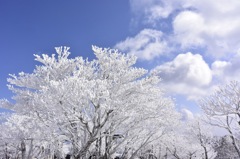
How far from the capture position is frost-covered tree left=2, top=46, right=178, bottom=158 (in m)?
12.7

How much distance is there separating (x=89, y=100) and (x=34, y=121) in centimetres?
371

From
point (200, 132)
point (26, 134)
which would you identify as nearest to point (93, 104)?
point (26, 134)

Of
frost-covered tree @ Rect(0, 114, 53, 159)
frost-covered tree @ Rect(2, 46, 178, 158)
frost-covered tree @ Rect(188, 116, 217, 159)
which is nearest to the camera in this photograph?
frost-covered tree @ Rect(2, 46, 178, 158)

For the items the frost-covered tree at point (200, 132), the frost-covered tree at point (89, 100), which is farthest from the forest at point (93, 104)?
the frost-covered tree at point (200, 132)

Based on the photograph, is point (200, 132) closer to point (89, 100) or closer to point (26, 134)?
point (26, 134)

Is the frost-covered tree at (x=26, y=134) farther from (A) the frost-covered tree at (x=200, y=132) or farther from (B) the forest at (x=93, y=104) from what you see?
(A) the frost-covered tree at (x=200, y=132)

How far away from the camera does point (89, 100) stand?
13594 millimetres

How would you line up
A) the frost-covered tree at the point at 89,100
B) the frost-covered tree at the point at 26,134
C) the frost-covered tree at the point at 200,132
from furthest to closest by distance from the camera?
the frost-covered tree at the point at 200,132
the frost-covered tree at the point at 26,134
the frost-covered tree at the point at 89,100

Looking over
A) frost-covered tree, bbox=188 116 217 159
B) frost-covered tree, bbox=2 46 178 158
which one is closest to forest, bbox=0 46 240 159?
frost-covered tree, bbox=2 46 178 158

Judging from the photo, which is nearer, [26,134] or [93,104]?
[93,104]

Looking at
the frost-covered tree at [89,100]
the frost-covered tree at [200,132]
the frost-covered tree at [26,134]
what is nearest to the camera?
the frost-covered tree at [89,100]

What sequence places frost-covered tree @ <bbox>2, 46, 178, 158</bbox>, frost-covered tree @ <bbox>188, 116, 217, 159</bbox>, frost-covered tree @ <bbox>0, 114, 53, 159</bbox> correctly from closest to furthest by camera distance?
1. frost-covered tree @ <bbox>2, 46, 178, 158</bbox>
2. frost-covered tree @ <bbox>0, 114, 53, 159</bbox>
3. frost-covered tree @ <bbox>188, 116, 217, 159</bbox>

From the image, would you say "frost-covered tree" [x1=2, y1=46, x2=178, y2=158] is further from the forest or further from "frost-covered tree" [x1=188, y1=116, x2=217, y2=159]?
"frost-covered tree" [x1=188, y1=116, x2=217, y2=159]

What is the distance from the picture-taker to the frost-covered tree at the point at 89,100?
12680mm
